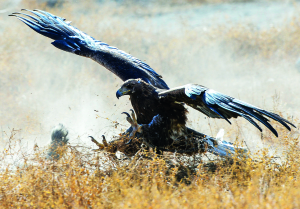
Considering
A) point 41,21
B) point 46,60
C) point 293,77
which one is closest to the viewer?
point 41,21

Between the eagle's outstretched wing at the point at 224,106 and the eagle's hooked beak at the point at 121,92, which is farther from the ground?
the eagle's hooked beak at the point at 121,92

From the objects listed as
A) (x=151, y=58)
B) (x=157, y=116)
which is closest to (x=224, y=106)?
(x=157, y=116)

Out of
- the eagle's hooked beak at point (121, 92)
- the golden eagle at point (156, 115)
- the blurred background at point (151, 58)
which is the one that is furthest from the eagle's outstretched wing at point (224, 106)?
the blurred background at point (151, 58)

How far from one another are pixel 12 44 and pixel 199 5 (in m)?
7.94

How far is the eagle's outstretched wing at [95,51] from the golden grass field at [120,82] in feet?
2.63

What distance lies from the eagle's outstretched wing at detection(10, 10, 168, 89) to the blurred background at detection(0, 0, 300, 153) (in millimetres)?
2349

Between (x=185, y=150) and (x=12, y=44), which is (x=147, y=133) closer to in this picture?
(x=185, y=150)

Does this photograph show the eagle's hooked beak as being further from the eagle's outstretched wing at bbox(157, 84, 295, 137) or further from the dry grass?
the dry grass

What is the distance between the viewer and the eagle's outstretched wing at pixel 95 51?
20.4 ft

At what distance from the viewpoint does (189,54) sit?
12.8 meters

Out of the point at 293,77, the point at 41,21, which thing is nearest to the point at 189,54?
the point at 293,77

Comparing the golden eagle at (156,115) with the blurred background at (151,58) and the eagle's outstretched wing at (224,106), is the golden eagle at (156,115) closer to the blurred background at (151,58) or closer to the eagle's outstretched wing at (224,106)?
the eagle's outstretched wing at (224,106)

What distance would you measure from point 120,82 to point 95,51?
498cm

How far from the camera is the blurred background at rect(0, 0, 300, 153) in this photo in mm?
9414
